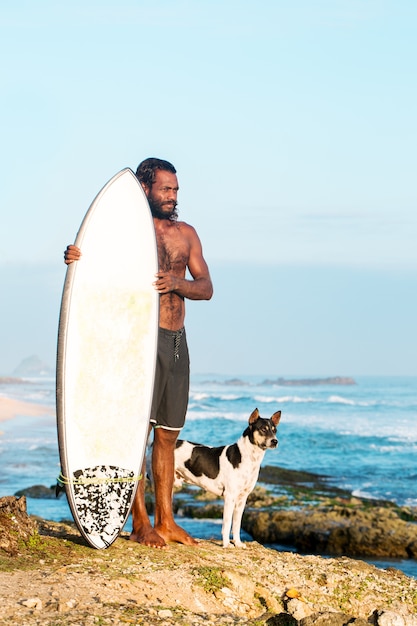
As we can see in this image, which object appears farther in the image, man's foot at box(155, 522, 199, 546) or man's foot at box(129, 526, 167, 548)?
man's foot at box(155, 522, 199, 546)

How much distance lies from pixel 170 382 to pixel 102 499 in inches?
43.4

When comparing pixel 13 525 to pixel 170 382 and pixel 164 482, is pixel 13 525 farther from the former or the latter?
pixel 170 382

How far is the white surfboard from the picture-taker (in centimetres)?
709

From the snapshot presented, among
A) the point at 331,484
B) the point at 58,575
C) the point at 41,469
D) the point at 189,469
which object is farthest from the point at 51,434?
the point at 58,575

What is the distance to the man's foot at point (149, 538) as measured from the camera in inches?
295

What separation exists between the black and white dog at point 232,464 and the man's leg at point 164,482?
0.52 m

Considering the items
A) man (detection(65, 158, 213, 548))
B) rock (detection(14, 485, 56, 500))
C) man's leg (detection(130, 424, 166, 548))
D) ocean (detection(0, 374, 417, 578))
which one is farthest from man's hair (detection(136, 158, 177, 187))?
rock (detection(14, 485, 56, 500))

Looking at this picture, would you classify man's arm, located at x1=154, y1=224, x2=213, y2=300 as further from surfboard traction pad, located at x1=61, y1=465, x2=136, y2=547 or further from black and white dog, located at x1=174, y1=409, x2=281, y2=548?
surfboard traction pad, located at x1=61, y1=465, x2=136, y2=547

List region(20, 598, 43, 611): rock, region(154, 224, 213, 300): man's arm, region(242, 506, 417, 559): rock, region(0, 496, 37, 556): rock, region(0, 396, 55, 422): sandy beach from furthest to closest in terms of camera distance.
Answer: region(0, 396, 55, 422): sandy beach, region(242, 506, 417, 559): rock, region(154, 224, 213, 300): man's arm, region(0, 496, 37, 556): rock, region(20, 598, 43, 611): rock

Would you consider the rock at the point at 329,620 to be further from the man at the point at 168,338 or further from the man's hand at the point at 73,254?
the man's hand at the point at 73,254

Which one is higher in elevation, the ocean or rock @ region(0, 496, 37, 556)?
rock @ region(0, 496, 37, 556)

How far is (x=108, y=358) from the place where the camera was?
23.8ft

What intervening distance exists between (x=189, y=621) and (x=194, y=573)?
41.7 inches

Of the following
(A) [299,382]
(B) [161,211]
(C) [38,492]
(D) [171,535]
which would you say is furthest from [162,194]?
(A) [299,382]
